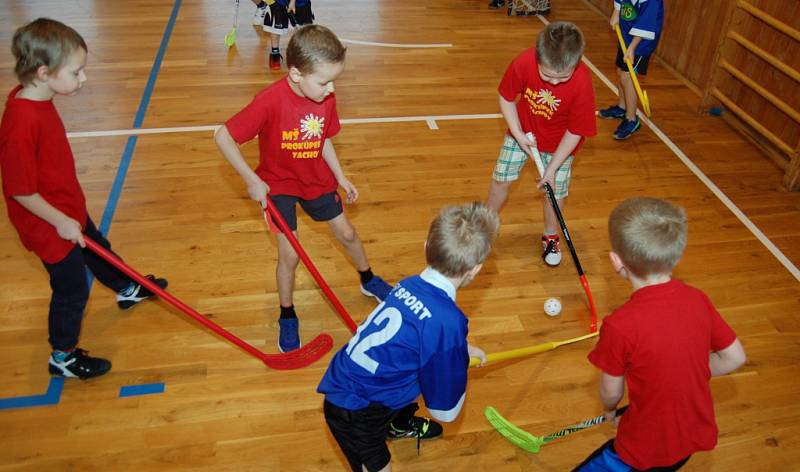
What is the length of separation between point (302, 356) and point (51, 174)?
1.33 metres

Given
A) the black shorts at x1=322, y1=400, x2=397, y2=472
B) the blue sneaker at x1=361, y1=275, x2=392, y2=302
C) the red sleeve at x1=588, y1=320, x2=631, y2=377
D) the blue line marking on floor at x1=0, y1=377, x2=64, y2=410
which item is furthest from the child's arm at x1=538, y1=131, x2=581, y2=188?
the blue line marking on floor at x1=0, y1=377, x2=64, y2=410

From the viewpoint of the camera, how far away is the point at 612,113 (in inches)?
206

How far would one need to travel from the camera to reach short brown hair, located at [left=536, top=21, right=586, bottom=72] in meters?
2.83

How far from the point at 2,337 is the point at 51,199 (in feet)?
3.41

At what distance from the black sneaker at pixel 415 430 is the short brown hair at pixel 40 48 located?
1.93 m

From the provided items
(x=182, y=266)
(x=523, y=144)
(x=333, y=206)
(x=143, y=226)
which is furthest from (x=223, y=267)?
(x=523, y=144)

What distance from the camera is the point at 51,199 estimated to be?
2596mm

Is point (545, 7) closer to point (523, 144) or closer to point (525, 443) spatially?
point (523, 144)

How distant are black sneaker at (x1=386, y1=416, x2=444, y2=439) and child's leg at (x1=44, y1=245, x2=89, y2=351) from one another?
147 cm

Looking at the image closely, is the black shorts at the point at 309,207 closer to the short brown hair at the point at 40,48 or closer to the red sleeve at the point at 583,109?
the short brown hair at the point at 40,48

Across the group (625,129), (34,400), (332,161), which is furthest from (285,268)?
(625,129)

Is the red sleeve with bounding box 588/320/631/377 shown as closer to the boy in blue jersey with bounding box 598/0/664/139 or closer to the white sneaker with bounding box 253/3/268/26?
the boy in blue jersey with bounding box 598/0/664/139

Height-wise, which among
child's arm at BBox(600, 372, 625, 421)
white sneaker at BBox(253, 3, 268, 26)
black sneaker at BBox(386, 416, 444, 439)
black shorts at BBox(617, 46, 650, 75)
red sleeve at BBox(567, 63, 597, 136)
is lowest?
black sneaker at BBox(386, 416, 444, 439)

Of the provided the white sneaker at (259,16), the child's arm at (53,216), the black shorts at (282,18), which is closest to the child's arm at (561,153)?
the child's arm at (53,216)
